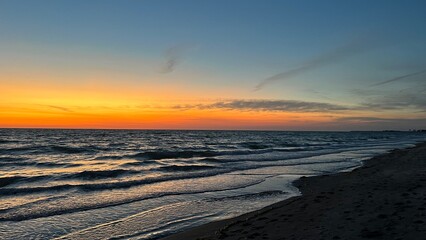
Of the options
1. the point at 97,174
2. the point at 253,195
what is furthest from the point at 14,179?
the point at 253,195

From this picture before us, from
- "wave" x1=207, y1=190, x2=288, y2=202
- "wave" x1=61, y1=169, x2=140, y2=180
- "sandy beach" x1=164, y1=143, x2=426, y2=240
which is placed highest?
"sandy beach" x1=164, y1=143, x2=426, y2=240

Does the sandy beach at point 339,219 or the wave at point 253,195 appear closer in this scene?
the sandy beach at point 339,219

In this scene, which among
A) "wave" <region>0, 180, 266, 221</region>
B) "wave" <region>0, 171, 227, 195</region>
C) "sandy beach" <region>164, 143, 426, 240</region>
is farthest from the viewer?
"wave" <region>0, 171, 227, 195</region>

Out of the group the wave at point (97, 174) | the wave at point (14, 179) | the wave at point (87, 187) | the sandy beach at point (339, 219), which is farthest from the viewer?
the wave at point (97, 174)

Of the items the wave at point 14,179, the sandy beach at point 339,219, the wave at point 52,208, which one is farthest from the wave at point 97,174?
the sandy beach at point 339,219

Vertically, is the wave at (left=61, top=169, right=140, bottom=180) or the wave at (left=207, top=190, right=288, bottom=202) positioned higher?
the wave at (left=207, top=190, right=288, bottom=202)

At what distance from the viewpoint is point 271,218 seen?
967cm

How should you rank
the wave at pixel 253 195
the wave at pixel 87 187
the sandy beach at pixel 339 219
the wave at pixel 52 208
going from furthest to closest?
the wave at pixel 87 187 < the wave at pixel 253 195 < the wave at pixel 52 208 < the sandy beach at pixel 339 219

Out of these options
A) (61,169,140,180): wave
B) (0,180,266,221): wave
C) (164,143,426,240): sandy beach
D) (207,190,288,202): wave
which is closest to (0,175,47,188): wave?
(61,169,140,180): wave

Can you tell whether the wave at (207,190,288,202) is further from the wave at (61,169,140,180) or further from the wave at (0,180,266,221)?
the wave at (61,169,140,180)

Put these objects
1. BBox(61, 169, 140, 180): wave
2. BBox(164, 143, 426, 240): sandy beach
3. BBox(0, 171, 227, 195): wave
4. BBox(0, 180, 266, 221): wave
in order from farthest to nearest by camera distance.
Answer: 1. BBox(61, 169, 140, 180): wave
2. BBox(0, 171, 227, 195): wave
3. BBox(0, 180, 266, 221): wave
4. BBox(164, 143, 426, 240): sandy beach

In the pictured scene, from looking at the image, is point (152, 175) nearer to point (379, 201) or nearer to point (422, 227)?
point (379, 201)

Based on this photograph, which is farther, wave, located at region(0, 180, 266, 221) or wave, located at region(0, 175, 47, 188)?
wave, located at region(0, 175, 47, 188)

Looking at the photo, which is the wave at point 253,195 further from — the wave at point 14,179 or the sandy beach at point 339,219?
the wave at point 14,179
